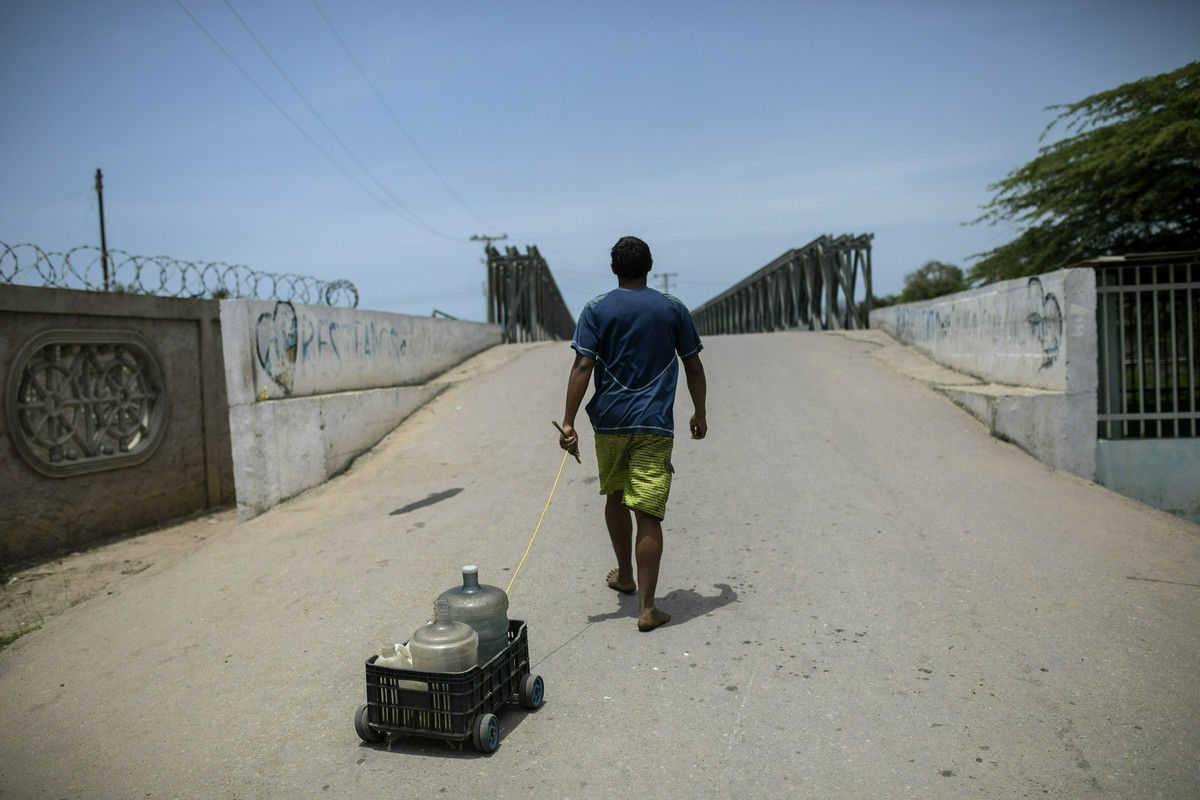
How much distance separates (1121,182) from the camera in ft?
47.2

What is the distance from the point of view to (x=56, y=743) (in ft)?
11.9

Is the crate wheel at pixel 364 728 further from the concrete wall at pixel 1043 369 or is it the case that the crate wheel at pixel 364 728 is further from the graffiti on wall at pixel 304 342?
the concrete wall at pixel 1043 369

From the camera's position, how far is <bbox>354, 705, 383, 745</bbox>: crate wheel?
10.6ft

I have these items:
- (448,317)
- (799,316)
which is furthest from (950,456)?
(799,316)

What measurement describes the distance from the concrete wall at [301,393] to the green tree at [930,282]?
37.4m

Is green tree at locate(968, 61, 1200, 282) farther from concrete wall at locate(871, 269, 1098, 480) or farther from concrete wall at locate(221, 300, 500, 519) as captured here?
concrete wall at locate(221, 300, 500, 519)

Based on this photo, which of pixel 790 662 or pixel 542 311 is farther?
pixel 542 311

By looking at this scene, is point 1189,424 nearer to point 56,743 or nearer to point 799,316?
point 56,743

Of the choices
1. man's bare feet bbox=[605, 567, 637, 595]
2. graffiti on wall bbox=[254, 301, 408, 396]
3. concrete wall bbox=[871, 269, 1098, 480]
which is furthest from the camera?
graffiti on wall bbox=[254, 301, 408, 396]

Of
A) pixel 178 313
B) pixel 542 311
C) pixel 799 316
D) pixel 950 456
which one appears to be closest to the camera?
pixel 950 456

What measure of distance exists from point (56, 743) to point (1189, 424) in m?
9.17

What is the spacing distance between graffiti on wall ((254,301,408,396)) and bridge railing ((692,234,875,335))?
11.1 m

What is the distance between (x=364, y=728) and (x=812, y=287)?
18.5 meters

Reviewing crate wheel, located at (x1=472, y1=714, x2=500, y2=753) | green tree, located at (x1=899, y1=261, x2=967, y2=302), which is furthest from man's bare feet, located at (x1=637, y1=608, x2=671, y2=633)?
green tree, located at (x1=899, y1=261, x2=967, y2=302)
